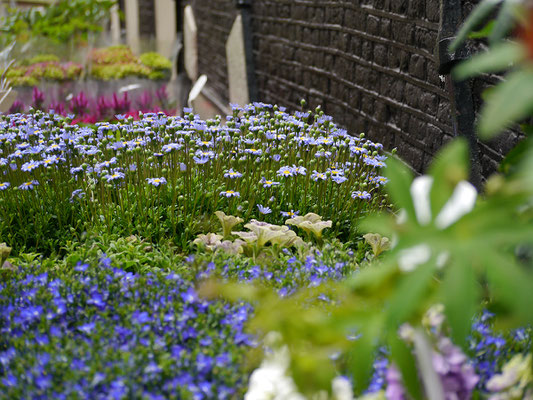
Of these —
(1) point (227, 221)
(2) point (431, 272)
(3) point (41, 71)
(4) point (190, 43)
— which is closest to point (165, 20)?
(4) point (190, 43)

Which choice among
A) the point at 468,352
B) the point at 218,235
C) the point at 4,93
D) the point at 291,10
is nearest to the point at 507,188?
the point at 468,352

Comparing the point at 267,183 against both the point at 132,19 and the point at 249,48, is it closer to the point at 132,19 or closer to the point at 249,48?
the point at 249,48

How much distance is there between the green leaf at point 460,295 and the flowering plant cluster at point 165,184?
2005 millimetres

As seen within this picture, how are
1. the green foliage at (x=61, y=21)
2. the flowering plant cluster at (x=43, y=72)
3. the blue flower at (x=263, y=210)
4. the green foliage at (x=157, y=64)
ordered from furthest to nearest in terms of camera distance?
the green foliage at (x=157, y=64), the green foliage at (x=61, y=21), the flowering plant cluster at (x=43, y=72), the blue flower at (x=263, y=210)

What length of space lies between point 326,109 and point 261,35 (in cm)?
230

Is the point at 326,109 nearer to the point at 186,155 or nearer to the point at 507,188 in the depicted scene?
the point at 186,155

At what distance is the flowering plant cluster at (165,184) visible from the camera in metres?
3.04

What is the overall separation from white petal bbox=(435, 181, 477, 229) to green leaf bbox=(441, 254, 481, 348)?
0.36 feet

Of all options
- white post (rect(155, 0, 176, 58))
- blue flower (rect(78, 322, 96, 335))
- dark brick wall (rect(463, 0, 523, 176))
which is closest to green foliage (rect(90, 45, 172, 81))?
white post (rect(155, 0, 176, 58))

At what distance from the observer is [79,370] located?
1.61 metres

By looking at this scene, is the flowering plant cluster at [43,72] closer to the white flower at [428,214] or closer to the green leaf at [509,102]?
the white flower at [428,214]

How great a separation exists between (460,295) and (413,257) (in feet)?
0.53

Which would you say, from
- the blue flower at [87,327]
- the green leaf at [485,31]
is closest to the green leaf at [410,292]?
the green leaf at [485,31]

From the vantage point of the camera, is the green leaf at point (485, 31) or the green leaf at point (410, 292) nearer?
the green leaf at point (410, 292)
